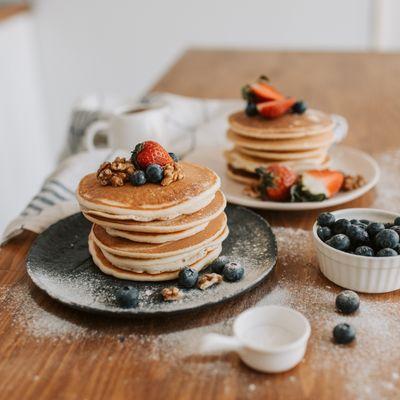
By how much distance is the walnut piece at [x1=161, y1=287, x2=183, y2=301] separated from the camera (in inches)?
43.5

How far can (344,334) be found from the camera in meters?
1.01

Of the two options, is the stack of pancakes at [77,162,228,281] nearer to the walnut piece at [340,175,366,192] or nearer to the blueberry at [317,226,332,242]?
the blueberry at [317,226,332,242]

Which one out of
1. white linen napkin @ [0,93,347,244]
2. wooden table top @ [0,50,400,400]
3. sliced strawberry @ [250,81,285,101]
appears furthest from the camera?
sliced strawberry @ [250,81,285,101]

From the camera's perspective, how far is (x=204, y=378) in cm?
94

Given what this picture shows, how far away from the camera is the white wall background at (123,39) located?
4.15 meters

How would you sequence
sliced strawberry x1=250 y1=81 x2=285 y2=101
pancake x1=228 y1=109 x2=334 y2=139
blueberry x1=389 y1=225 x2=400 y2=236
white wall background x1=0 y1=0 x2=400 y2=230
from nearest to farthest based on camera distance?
blueberry x1=389 y1=225 x2=400 y2=236, pancake x1=228 y1=109 x2=334 y2=139, sliced strawberry x1=250 y1=81 x2=285 y2=101, white wall background x1=0 y1=0 x2=400 y2=230

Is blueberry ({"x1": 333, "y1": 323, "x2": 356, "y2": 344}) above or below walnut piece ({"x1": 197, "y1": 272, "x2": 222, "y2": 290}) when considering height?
below

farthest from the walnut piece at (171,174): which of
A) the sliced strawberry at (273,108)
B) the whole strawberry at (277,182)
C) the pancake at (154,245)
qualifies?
the sliced strawberry at (273,108)

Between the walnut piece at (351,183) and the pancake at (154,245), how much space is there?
1.61 feet

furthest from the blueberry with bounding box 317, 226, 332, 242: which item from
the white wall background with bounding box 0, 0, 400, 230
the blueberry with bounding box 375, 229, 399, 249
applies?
the white wall background with bounding box 0, 0, 400, 230

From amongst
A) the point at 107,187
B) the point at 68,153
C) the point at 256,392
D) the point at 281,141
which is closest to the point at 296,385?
the point at 256,392

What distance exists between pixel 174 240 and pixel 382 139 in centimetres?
110

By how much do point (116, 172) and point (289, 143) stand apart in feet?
1.80

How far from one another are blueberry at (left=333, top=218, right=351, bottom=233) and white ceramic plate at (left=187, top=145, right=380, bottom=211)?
10.0 inches
